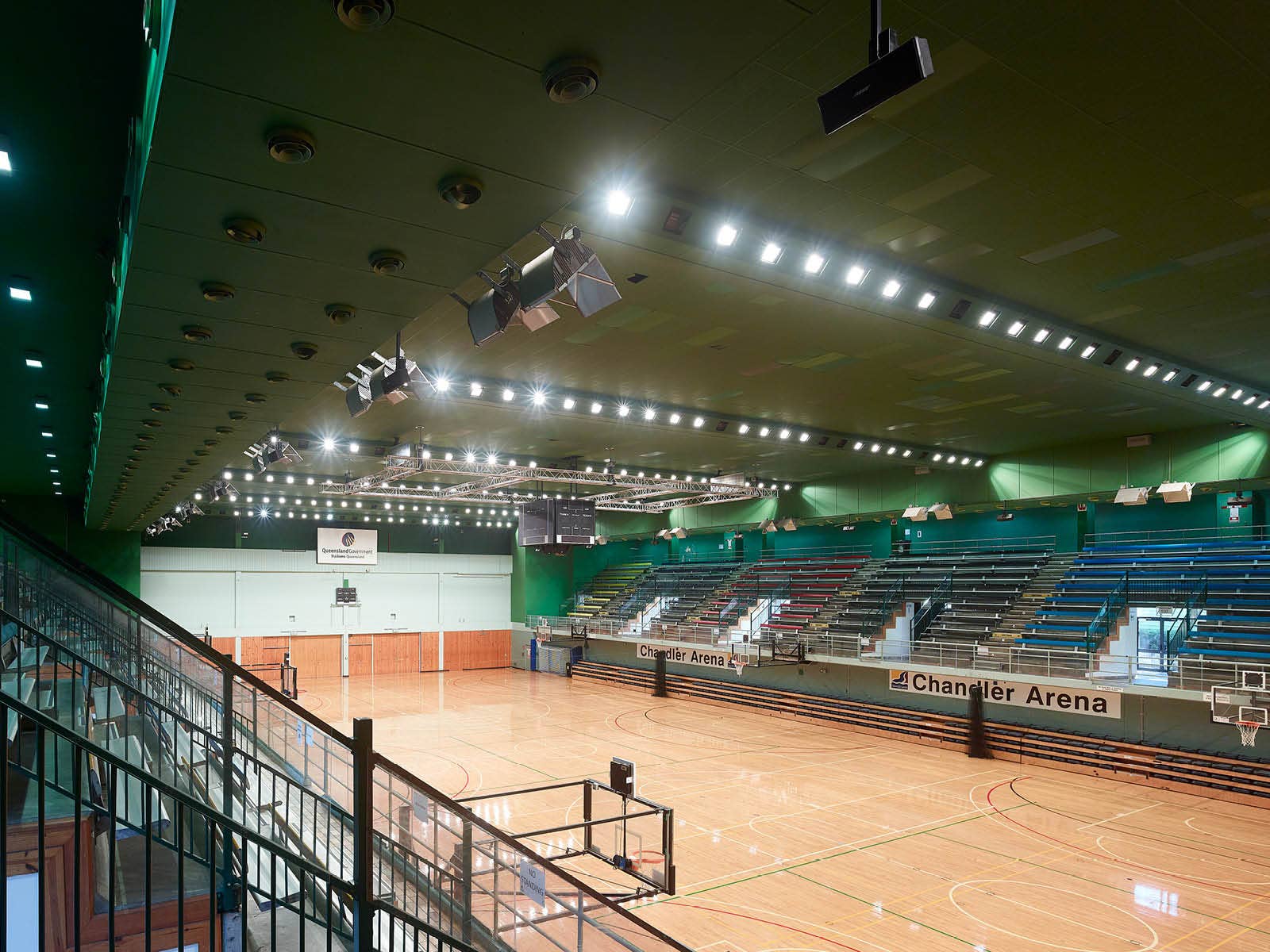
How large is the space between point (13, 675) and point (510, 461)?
42.5 feet

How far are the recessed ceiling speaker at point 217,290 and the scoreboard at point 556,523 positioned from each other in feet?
57.0

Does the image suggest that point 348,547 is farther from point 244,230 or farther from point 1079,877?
point 244,230

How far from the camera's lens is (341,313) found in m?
4.79

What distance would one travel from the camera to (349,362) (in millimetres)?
5852

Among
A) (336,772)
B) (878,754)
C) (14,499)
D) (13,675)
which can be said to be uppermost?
(14,499)

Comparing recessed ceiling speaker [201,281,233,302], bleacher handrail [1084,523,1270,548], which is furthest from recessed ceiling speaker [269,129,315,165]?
bleacher handrail [1084,523,1270,548]

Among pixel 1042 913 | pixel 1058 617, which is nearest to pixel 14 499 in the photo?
pixel 1042 913

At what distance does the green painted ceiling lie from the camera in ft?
8.49

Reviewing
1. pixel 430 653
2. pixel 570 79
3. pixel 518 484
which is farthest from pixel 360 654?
pixel 570 79

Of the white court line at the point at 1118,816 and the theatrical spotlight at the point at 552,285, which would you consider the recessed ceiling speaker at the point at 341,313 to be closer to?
the theatrical spotlight at the point at 552,285

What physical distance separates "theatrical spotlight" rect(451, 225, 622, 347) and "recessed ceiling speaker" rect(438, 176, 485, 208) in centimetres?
223

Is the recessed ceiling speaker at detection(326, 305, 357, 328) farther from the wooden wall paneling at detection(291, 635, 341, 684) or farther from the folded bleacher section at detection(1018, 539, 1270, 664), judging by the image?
the wooden wall paneling at detection(291, 635, 341, 684)

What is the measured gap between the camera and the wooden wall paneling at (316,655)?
31297 mm

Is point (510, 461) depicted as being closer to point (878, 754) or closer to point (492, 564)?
point (878, 754)
